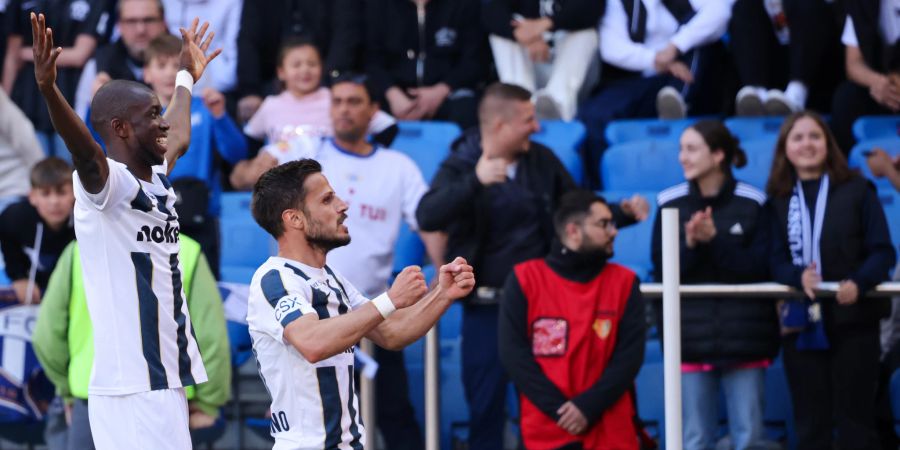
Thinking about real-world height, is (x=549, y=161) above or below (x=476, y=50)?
below

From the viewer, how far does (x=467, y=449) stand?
716 centimetres

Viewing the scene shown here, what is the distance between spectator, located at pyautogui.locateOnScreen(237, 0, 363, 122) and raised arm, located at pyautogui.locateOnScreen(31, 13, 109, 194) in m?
4.96

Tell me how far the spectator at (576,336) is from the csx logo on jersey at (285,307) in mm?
2141

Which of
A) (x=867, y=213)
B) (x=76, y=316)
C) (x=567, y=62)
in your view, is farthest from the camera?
(x=567, y=62)

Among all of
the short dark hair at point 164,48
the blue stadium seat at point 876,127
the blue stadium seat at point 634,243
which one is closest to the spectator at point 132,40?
the short dark hair at point 164,48

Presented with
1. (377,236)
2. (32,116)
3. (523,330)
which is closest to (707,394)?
(523,330)

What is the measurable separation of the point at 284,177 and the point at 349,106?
3102mm

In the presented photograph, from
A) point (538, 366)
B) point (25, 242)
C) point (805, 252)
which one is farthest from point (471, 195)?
point (25, 242)

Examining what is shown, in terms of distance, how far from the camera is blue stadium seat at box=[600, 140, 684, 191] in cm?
853

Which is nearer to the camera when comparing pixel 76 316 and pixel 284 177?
pixel 284 177

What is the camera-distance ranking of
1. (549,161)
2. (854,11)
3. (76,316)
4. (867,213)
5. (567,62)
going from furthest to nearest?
(567,62) → (854,11) → (549,161) → (867,213) → (76,316)

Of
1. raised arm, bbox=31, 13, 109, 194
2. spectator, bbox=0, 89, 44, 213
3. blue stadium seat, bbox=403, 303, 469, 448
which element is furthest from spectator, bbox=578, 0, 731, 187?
raised arm, bbox=31, 13, 109, 194

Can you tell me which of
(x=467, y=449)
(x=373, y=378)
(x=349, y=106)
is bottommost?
(x=467, y=449)

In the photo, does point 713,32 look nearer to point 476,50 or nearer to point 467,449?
point 476,50
